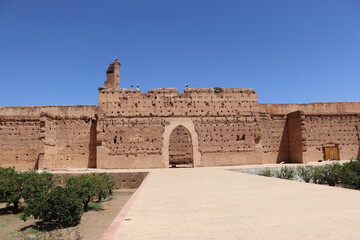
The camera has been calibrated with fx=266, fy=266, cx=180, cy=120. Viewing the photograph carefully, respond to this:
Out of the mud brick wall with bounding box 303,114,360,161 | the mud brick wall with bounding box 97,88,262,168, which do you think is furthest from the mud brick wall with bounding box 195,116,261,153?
the mud brick wall with bounding box 303,114,360,161

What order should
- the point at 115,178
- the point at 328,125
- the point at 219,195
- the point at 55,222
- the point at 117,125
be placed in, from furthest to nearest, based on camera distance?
the point at 328,125
the point at 117,125
the point at 115,178
the point at 55,222
the point at 219,195

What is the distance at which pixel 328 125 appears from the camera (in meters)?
21.4

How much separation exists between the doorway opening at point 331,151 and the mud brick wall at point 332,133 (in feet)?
1.04

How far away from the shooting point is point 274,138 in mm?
21281

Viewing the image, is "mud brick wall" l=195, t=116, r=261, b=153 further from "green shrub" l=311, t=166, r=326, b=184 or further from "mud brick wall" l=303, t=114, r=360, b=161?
"green shrub" l=311, t=166, r=326, b=184

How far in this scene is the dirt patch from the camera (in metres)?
7.12

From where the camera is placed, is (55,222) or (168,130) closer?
(55,222)

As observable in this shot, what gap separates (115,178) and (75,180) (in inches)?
156

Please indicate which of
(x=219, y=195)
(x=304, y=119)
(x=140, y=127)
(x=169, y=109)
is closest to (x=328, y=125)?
(x=304, y=119)

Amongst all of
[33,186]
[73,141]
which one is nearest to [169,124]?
[73,141]

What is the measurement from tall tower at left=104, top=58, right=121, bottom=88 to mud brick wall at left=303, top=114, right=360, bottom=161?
18.1 m

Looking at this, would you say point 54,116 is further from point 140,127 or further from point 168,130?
point 168,130

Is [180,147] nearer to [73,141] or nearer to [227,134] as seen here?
[227,134]

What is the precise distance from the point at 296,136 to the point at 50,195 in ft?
59.0
